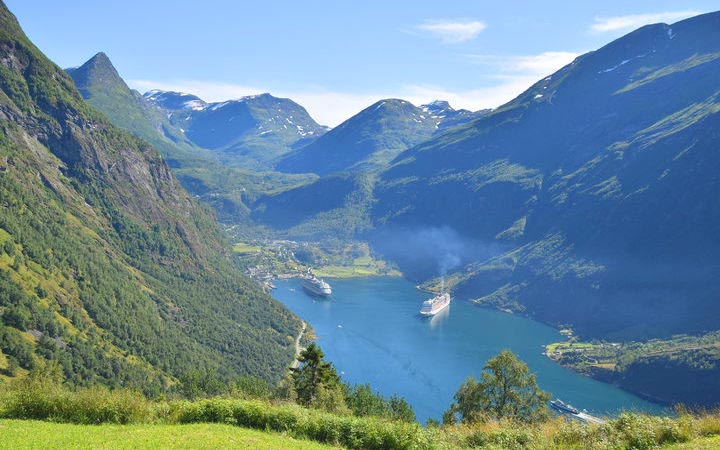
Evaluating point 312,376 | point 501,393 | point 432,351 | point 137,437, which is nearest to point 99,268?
point 312,376

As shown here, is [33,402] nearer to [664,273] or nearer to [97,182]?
[97,182]

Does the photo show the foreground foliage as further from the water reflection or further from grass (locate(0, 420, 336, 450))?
the water reflection

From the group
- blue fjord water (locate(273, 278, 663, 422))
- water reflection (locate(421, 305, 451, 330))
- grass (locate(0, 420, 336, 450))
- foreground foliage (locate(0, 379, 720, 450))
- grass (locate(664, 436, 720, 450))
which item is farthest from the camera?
water reflection (locate(421, 305, 451, 330))

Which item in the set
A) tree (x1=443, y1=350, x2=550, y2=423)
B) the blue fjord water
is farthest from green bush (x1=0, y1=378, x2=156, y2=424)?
the blue fjord water

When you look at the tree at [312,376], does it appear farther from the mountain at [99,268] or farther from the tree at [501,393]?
the mountain at [99,268]

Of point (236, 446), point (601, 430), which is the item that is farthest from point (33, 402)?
point (601, 430)

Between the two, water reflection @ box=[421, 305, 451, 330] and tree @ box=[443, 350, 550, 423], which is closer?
tree @ box=[443, 350, 550, 423]
